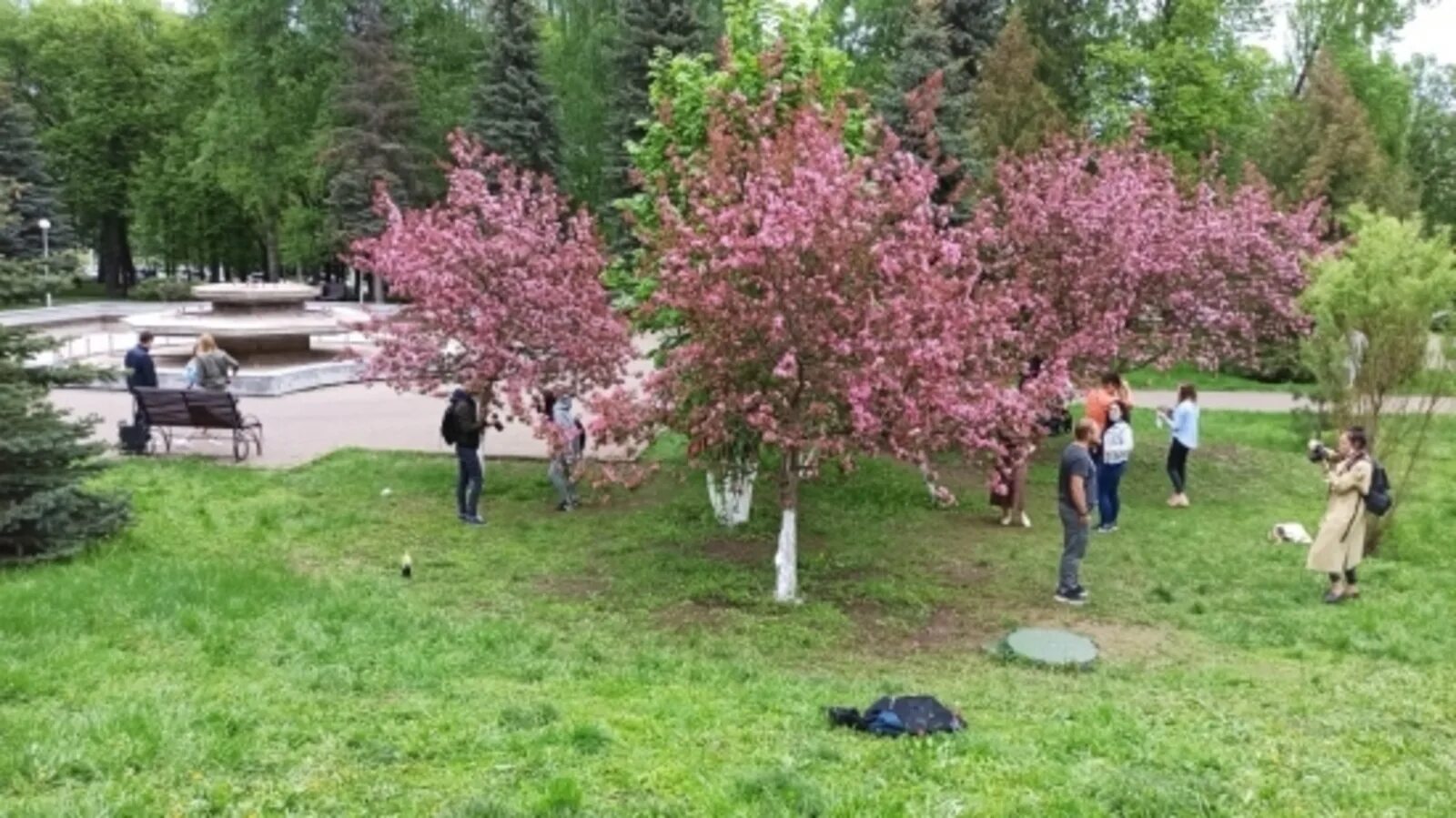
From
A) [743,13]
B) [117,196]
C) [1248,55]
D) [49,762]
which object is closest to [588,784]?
[49,762]

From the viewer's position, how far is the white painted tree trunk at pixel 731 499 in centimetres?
1200

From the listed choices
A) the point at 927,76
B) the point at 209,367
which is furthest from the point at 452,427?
the point at 927,76

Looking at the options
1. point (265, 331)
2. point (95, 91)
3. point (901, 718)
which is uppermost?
point (95, 91)

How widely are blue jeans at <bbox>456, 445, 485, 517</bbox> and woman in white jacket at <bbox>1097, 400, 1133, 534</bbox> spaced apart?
6515mm

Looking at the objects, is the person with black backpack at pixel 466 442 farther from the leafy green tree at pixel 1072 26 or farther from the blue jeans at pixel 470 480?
the leafy green tree at pixel 1072 26

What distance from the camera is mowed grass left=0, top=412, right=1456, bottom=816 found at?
209 inches

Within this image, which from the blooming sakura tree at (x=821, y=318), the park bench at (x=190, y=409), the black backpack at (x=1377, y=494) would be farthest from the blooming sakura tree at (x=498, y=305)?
the black backpack at (x=1377, y=494)

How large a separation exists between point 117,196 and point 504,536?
49.5 metres

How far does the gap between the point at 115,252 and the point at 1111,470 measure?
A: 182 ft

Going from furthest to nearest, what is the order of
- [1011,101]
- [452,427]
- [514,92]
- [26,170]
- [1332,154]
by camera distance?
[26,170] → [514,92] → [1011,101] → [1332,154] → [452,427]

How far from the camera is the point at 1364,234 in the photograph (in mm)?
11688

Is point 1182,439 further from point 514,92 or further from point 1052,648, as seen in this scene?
point 514,92

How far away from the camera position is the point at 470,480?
496 inches

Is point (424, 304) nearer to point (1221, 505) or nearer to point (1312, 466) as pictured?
point (1221, 505)
